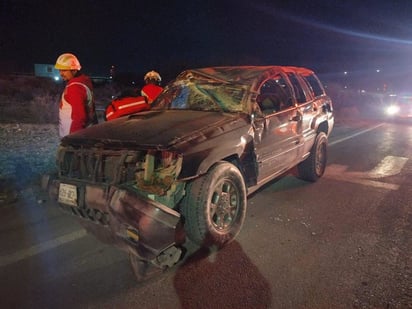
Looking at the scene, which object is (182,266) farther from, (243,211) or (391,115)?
(391,115)

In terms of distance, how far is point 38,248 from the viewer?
369 centimetres

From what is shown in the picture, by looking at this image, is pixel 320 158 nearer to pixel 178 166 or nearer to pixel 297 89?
pixel 297 89

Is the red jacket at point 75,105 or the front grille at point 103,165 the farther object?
the red jacket at point 75,105

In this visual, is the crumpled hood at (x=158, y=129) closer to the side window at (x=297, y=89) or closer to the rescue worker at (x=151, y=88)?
the side window at (x=297, y=89)

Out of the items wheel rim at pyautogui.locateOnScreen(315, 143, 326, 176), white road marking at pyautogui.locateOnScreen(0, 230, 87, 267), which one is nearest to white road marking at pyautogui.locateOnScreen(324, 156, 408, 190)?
wheel rim at pyautogui.locateOnScreen(315, 143, 326, 176)

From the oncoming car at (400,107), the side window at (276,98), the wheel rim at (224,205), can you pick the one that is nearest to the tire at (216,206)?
the wheel rim at (224,205)

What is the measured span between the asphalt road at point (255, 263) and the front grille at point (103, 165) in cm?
80

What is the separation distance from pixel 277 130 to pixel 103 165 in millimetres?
2321

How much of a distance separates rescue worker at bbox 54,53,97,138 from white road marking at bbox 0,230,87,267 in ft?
4.43

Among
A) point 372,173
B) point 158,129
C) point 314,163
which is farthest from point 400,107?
point 158,129

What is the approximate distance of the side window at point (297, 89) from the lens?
18.1 ft

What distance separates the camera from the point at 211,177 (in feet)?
11.6

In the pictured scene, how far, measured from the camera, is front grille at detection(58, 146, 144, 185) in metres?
3.20

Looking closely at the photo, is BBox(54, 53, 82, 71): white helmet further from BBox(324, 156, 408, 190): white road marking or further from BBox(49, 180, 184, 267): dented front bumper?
BBox(324, 156, 408, 190): white road marking
